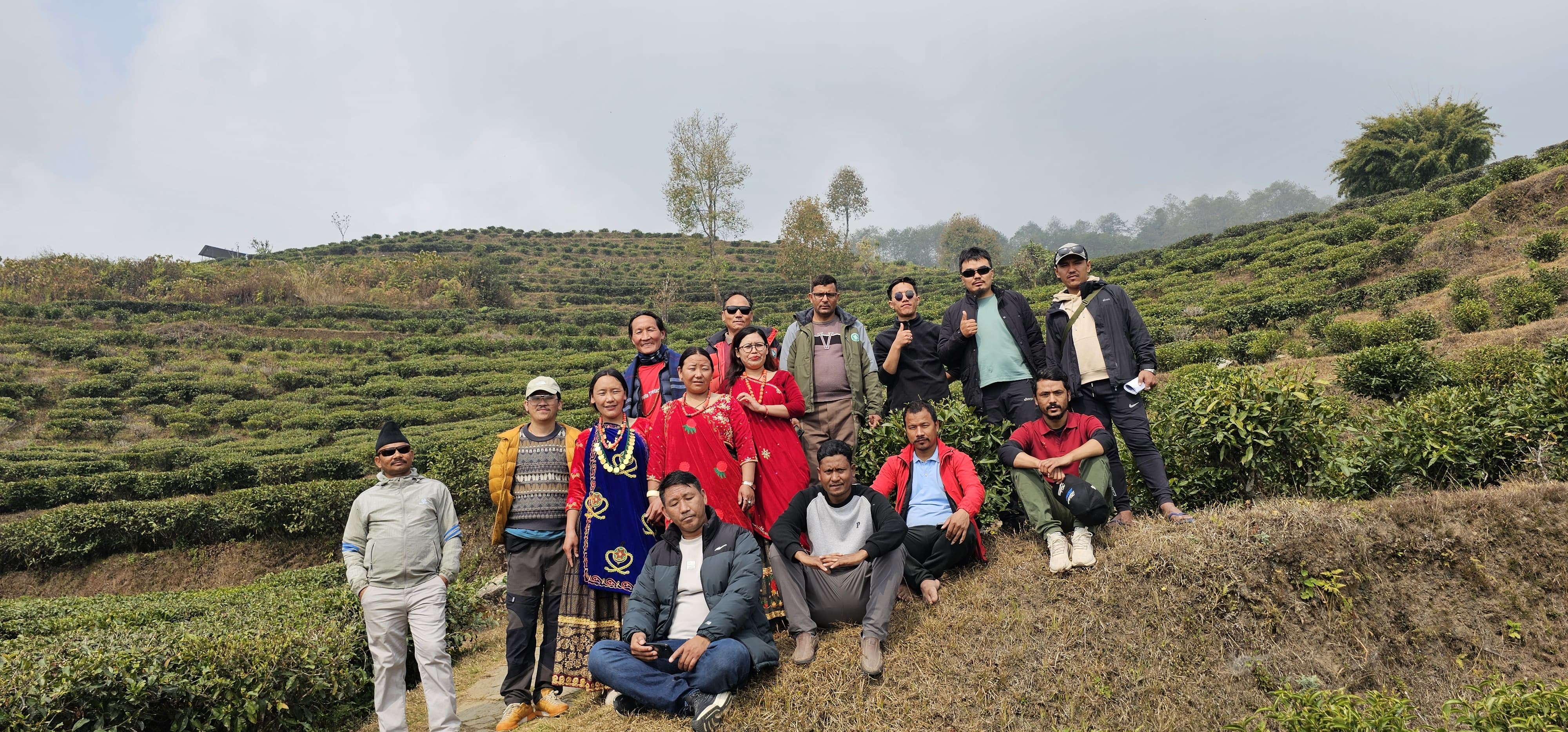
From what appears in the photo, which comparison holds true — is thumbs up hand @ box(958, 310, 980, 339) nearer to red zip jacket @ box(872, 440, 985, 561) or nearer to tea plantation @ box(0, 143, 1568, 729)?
tea plantation @ box(0, 143, 1568, 729)

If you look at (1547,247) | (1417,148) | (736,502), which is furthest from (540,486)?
(1417,148)

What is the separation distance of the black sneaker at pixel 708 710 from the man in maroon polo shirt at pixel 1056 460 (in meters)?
1.91

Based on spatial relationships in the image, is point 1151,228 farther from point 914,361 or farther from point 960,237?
point 914,361

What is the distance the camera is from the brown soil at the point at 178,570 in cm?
976

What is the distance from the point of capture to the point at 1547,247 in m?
10.9

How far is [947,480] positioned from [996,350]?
3.62 ft

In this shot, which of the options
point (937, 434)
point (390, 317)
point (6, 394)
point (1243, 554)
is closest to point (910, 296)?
point (937, 434)

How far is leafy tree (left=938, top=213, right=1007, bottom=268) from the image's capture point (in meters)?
57.6

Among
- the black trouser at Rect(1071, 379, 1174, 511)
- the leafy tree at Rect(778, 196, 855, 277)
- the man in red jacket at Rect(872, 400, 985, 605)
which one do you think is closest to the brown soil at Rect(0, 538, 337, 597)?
the man in red jacket at Rect(872, 400, 985, 605)

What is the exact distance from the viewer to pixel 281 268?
3228 cm

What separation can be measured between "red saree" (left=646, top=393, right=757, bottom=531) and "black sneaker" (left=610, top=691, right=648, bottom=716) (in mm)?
1045

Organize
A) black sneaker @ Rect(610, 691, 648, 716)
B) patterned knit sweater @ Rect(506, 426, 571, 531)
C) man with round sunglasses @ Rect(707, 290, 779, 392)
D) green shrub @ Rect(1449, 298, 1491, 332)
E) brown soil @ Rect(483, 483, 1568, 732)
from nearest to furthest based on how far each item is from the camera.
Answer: brown soil @ Rect(483, 483, 1568, 732) → black sneaker @ Rect(610, 691, 648, 716) → patterned knit sweater @ Rect(506, 426, 571, 531) → man with round sunglasses @ Rect(707, 290, 779, 392) → green shrub @ Rect(1449, 298, 1491, 332)

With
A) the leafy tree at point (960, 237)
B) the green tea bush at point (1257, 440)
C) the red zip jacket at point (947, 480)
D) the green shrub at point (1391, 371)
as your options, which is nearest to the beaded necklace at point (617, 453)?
the red zip jacket at point (947, 480)

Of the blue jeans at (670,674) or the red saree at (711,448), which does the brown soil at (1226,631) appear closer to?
the blue jeans at (670,674)
